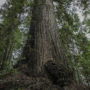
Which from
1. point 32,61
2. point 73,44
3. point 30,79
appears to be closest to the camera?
point 30,79

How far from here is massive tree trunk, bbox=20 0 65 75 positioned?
7.38 ft

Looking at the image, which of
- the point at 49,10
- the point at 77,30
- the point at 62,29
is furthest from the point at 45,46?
the point at 77,30

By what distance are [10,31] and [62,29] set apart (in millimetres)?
3415

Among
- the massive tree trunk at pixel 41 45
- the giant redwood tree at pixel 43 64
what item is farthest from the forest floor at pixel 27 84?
the massive tree trunk at pixel 41 45

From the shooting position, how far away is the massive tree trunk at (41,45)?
225cm

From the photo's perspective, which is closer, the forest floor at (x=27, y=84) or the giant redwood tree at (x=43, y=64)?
the forest floor at (x=27, y=84)

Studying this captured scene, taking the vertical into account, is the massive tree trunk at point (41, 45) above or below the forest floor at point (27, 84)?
above

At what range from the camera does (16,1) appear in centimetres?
236

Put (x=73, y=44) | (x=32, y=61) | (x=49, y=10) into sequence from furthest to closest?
(x=73, y=44) → (x=49, y=10) → (x=32, y=61)

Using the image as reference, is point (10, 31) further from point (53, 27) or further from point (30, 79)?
point (53, 27)

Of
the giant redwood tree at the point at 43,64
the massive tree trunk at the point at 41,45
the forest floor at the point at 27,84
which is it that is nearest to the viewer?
the forest floor at the point at 27,84

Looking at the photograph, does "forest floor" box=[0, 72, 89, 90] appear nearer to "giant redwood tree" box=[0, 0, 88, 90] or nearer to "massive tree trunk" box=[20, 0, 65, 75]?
"giant redwood tree" box=[0, 0, 88, 90]

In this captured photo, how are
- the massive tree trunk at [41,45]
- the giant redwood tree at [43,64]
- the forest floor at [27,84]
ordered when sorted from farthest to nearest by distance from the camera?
1. the massive tree trunk at [41,45]
2. the giant redwood tree at [43,64]
3. the forest floor at [27,84]

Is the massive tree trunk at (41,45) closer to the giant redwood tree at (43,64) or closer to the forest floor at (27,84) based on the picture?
the giant redwood tree at (43,64)
